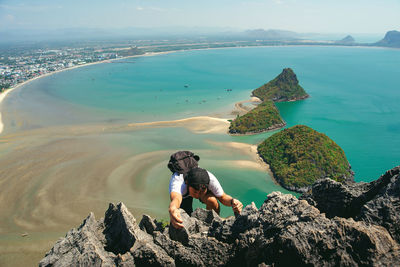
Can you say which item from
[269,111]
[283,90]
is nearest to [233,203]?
[269,111]

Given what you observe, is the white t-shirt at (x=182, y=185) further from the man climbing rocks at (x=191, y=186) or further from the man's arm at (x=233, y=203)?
the man's arm at (x=233, y=203)

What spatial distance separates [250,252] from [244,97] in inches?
2565

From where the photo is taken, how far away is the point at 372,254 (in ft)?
12.7

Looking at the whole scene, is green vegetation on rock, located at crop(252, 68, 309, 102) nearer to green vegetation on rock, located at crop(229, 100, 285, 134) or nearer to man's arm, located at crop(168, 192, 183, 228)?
green vegetation on rock, located at crop(229, 100, 285, 134)

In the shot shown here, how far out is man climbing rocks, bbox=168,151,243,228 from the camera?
15.5 ft

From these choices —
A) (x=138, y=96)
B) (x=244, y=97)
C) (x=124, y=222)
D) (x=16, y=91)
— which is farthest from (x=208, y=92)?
(x=124, y=222)

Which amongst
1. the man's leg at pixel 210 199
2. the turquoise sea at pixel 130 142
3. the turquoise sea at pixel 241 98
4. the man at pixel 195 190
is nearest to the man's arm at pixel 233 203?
the man at pixel 195 190

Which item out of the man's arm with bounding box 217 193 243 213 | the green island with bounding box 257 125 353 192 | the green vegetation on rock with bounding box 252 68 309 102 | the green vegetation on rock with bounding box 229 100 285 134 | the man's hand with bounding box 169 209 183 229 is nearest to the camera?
the man's hand with bounding box 169 209 183 229

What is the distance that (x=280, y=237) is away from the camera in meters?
4.39

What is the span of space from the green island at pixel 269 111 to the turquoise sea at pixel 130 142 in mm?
2569

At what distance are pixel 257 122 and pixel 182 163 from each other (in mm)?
40049

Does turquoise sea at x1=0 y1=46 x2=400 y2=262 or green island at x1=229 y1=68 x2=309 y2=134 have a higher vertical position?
green island at x1=229 y1=68 x2=309 y2=134


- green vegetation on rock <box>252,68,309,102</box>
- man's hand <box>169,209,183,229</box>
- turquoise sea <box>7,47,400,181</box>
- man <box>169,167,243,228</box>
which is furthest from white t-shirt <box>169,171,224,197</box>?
green vegetation on rock <box>252,68,309,102</box>

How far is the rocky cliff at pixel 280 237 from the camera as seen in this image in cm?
410
